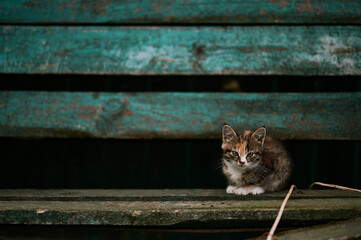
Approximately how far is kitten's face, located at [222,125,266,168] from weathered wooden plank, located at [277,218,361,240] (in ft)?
2.63

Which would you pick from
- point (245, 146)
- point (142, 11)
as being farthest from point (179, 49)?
point (245, 146)

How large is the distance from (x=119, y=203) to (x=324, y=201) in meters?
0.93

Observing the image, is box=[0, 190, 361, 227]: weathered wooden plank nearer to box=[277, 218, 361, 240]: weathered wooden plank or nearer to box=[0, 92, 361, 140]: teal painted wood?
box=[277, 218, 361, 240]: weathered wooden plank

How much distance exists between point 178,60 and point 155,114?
389mm

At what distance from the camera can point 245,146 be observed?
7.46 ft

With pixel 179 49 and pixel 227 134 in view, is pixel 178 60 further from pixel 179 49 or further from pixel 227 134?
pixel 227 134

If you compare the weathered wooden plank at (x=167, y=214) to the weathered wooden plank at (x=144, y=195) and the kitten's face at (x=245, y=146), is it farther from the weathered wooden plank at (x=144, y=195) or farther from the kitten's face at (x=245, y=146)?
the kitten's face at (x=245, y=146)

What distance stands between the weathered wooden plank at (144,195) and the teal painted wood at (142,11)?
1.15 m

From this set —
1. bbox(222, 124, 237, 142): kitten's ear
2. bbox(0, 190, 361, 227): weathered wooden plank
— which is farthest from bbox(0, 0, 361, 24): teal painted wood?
bbox(0, 190, 361, 227): weathered wooden plank

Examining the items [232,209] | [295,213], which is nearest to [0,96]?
[232,209]

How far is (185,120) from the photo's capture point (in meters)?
2.49

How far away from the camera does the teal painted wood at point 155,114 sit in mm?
2461

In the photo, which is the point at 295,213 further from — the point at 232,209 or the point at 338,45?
the point at 338,45

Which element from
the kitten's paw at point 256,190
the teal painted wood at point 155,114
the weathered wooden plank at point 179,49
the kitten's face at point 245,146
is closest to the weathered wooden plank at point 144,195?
the kitten's paw at point 256,190
